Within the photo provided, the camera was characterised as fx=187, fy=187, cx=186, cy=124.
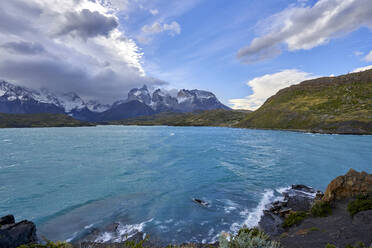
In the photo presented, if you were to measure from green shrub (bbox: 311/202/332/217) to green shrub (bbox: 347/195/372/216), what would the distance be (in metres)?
1.45

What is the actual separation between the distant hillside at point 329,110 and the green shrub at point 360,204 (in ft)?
419

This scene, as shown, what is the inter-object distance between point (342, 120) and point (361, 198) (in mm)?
138422

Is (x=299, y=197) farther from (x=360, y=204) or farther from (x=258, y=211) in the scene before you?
(x=360, y=204)

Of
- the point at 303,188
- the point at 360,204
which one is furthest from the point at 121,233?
the point at 303,188

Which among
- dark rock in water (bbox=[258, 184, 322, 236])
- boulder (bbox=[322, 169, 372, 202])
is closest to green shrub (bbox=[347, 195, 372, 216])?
boulder (bbox=[322, 169, 372, 202])

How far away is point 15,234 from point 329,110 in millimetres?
182927

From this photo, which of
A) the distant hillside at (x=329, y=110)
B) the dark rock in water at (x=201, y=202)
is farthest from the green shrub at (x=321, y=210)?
the distant hillside at (x=329, y=110)

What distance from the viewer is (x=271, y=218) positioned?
17750mm

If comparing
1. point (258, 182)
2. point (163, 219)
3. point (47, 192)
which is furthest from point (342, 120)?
point (47, 192)

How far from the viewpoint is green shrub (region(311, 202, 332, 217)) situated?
1434cm

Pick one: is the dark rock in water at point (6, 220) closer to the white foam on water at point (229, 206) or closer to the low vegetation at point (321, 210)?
the white foam on water at point (229, 206)

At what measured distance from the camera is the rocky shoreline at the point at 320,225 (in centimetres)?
1041

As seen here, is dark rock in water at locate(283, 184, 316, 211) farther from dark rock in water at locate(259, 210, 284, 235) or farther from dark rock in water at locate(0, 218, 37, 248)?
dark rock in water at locate(0, 218, 37, 248)

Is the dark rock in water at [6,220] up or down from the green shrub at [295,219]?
up
